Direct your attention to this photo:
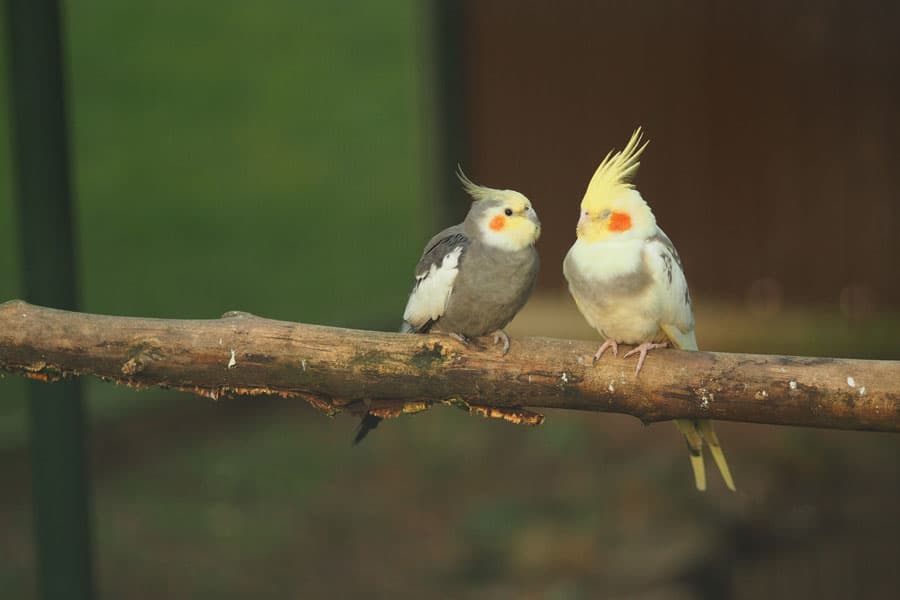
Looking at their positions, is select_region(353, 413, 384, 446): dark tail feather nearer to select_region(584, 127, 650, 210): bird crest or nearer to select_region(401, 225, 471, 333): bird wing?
select_region(401, 225, 471, 333): bird wing

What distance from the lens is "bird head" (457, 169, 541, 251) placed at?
2074mm

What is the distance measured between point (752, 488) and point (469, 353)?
2140 millimetres

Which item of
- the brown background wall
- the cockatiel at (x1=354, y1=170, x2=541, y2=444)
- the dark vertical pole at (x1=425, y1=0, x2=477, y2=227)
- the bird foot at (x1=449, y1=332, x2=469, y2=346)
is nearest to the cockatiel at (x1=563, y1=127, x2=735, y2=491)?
the cockatiel at (x1=354, y1=170, x2=541, y2=444)

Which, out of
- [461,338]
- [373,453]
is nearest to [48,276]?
[461,338]

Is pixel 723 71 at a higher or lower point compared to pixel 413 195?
higher

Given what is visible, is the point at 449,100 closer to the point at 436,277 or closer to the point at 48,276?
the point at 48,276

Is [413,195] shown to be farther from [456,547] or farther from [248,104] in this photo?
[456,547]

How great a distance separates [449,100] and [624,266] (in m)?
2.70

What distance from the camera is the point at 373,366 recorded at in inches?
80.1

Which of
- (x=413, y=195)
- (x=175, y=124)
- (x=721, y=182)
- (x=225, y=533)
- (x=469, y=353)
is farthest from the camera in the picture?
(x=413, y=195)

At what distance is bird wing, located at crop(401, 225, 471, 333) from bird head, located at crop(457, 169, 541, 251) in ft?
0.23

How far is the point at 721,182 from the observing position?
4.30m

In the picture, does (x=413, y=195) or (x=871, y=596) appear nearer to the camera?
(x=871, y=596)

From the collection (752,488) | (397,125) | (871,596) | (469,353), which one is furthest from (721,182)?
(397,125)
